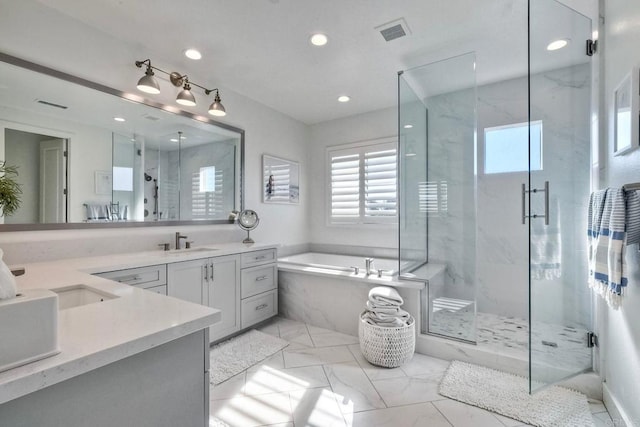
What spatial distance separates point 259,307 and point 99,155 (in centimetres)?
189

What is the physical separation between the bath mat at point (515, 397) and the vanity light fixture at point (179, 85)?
2.97 meters

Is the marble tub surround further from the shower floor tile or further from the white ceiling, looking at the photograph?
the white ceiling

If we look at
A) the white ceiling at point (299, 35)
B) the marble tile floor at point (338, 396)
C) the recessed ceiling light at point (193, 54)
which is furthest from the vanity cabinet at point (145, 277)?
the recessed ceiling light at point (193, 54)

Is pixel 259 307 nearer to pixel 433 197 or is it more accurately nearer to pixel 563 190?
pixel 433 197

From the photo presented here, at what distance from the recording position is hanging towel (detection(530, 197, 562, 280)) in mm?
1932

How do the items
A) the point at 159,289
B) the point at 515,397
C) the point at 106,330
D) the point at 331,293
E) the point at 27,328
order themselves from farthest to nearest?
the point at 331,293 → the point at 159,289 → the point at 515,397 → the point at 106,330 → the point at 27,328

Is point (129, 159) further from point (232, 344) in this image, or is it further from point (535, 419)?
point (535, 419)

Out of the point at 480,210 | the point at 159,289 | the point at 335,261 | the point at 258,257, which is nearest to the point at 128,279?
the point at 159,289

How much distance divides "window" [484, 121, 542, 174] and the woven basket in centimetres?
207

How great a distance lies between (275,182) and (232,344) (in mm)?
2012

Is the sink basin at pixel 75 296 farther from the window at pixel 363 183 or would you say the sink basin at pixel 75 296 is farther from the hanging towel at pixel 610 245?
the window at pixel 363 183

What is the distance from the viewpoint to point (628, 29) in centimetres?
150

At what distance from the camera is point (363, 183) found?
158 inches

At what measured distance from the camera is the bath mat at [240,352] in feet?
7.06
